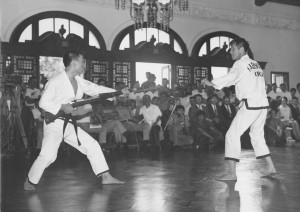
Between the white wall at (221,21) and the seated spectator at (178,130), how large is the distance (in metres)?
3.03

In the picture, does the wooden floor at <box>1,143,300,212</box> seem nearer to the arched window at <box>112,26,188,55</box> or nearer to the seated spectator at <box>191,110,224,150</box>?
the seated spectator at <box>191,110,224,150</box>

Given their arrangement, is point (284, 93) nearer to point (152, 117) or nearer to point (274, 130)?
point (274, 130)

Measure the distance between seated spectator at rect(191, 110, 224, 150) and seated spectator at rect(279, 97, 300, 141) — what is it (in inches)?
94.0

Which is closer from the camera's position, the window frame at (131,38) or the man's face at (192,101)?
the man's face at (192,101)

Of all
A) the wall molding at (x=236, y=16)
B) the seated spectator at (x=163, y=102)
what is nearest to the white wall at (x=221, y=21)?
the wall molding at (x=236, y=16)

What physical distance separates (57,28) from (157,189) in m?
6.76

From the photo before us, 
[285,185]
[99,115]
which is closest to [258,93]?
[285,185]

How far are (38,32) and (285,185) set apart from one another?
7.14 meters

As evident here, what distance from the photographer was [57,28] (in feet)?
30.8

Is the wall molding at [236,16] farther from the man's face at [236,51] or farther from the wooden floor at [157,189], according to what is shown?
the man's face at [236,51]

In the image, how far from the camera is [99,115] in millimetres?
7273

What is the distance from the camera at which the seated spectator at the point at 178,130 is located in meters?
7.89

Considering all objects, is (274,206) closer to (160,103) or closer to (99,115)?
(99,115)

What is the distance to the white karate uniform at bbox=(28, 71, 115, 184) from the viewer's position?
3.56 m
